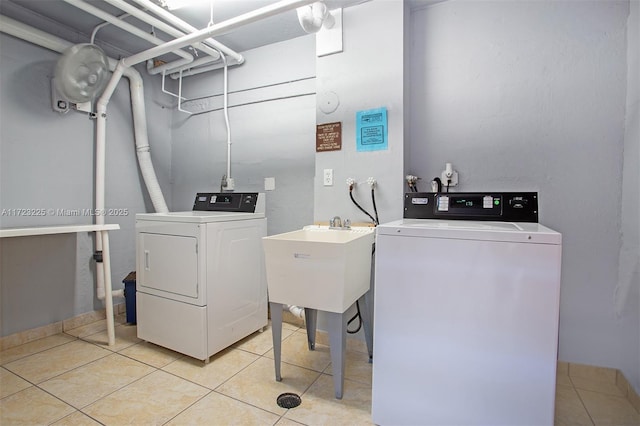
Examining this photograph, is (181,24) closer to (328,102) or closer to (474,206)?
(328,102)

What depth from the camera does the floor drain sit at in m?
1.56

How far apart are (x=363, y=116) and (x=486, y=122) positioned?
0.78 meters

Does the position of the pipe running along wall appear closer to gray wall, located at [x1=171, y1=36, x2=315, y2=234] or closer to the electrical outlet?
gray wall, located at [x1=171, y1=36, x2=315, y2=234]

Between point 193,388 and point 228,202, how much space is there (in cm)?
129

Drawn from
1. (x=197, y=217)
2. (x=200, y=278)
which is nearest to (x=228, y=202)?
(x=197, y=217)

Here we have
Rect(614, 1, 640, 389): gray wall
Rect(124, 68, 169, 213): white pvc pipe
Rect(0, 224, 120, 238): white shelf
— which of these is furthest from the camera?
Rect(124, 68, 169, 213): white pvc pipe

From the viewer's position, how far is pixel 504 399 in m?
1.19

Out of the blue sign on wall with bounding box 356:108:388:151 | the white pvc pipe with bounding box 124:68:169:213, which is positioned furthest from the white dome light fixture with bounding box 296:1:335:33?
the white pvc pipe with bounding box 124:68:169:213

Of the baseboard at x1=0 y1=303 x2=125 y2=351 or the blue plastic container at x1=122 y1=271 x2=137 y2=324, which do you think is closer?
the baseboard at x1=0 y1=303 x2=125 y2=351

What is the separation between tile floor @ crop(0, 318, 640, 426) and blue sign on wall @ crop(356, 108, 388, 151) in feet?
4.60

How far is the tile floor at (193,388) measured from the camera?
1.46 meters

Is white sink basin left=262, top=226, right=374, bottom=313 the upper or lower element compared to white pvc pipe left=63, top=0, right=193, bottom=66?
lower

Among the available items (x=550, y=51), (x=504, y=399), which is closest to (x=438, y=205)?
(x=504, y=399)

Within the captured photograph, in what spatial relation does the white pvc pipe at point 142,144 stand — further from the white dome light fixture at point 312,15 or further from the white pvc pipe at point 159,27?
the white dome light fixture at point 312,15
